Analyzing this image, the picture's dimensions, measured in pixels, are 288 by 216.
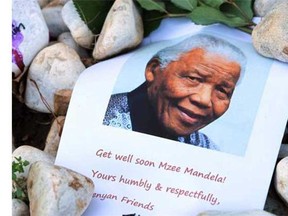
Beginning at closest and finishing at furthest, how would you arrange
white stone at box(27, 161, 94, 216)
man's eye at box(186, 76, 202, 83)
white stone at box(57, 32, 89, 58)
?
white stone at box(27, 161, 94, 216) < man's eye at box(186, 76, 202, 83) < white stone at box(57, 32, 89, 58)

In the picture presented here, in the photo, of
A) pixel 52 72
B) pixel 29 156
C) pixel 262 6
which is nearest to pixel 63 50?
pixel 52 72

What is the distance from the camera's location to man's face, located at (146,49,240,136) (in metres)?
0.84

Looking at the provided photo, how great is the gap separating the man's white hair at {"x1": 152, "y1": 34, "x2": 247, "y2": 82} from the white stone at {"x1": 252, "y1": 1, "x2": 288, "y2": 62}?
0.03 meters

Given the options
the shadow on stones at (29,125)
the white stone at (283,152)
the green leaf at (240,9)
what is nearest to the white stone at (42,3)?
the shadow on stones at (29,125)

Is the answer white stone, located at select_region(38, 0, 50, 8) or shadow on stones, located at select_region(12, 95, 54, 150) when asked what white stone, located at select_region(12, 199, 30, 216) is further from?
white stone, located at select_region(38, 0, 50, 8)

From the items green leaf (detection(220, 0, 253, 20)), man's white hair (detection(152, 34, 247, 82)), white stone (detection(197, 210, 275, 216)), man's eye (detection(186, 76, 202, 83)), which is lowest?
white stone (detection(197, 210, 275, 216))

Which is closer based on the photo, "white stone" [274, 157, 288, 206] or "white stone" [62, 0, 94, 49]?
"white stone" [274, 157, 288, 206]

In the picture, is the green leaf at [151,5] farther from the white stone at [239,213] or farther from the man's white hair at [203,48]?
the white stone at [239,213]

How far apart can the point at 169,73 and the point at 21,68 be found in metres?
0.19

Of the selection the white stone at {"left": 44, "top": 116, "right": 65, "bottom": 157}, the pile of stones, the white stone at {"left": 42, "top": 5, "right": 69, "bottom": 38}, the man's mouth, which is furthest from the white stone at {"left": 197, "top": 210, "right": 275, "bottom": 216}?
the white stone at {"left": 42, "top": 5, "right": 69, "bottom": 38}

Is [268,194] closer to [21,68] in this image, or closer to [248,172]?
[248,172]

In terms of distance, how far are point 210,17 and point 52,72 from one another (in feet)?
0.67

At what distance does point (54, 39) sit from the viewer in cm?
100

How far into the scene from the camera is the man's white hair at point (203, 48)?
0.88 metres
